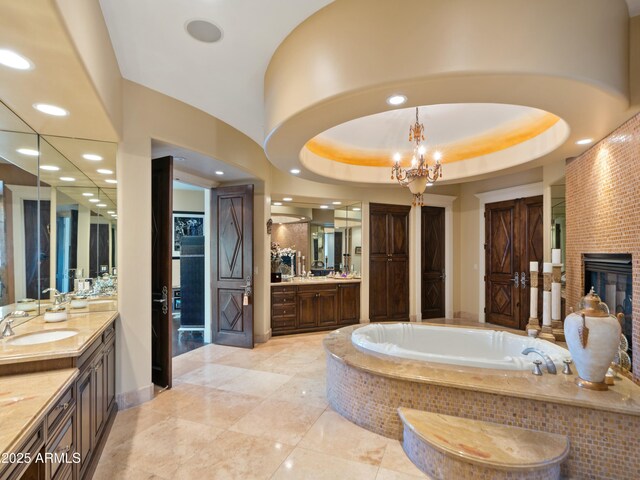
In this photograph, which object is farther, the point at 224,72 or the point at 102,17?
the point at 224,72

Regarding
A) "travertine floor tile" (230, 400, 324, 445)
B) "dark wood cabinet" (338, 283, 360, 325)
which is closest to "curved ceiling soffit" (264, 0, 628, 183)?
"travertine floor tile" (230, 400, 324, 445)

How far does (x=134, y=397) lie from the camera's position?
3.03m

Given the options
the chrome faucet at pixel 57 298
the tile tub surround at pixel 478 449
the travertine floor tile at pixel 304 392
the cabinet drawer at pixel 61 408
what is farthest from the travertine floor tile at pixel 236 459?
the chrome faucet at pixel 57 298

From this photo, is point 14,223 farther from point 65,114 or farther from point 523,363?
point 523,363

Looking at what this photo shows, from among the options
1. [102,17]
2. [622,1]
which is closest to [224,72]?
[102,17]

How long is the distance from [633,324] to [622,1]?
88.4 inches

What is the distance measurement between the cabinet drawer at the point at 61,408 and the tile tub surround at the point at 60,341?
0.70ft

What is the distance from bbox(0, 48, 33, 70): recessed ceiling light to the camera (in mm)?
1644

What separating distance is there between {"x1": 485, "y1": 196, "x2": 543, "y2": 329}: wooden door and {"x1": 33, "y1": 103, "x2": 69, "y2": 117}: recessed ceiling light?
6.23 m

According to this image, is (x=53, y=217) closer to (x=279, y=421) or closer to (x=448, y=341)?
(x=279, y=421)

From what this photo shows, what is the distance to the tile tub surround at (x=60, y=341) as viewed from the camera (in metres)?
1.77

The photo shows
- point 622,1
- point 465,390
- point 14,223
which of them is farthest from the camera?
point 14,223

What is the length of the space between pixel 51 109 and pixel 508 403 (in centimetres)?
384

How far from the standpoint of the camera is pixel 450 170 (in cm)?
468
